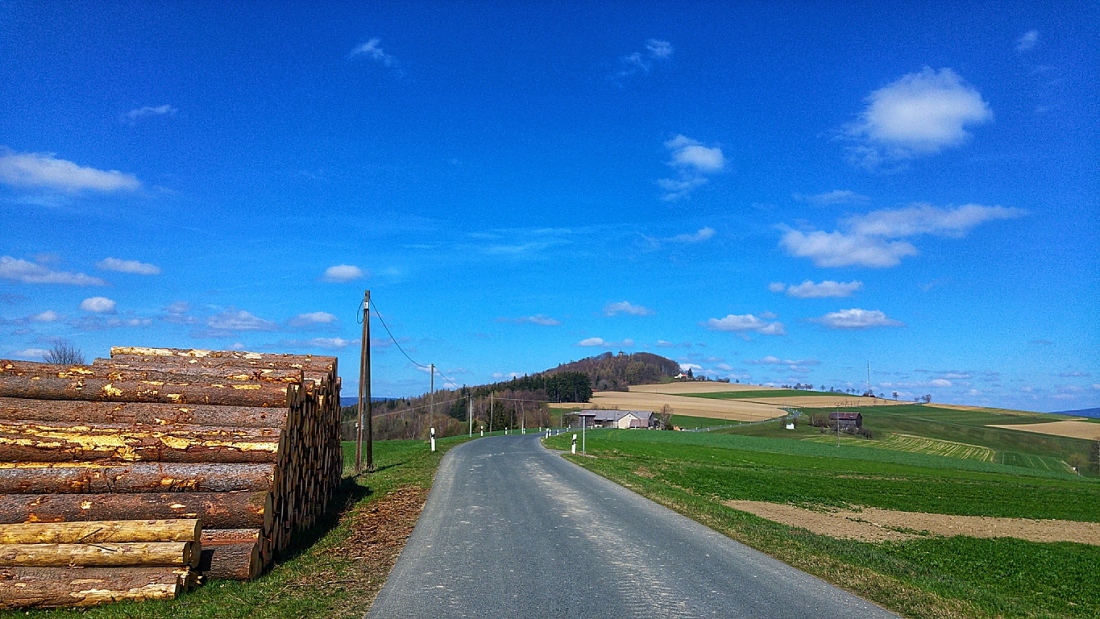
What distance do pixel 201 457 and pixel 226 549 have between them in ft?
5.29

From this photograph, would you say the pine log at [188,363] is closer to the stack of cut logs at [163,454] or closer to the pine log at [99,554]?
the stack of cut logs at [163,454]

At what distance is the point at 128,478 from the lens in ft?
27.0

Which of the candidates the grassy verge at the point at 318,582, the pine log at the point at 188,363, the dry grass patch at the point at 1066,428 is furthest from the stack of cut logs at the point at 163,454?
the dry grass patch at the point at 1066,428

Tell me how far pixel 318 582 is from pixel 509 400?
9247 centimetres

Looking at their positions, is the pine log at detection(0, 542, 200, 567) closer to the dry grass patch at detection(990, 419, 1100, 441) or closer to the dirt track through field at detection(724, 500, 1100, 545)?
the dirt track through field at detection(724, 500, 1100, 545)

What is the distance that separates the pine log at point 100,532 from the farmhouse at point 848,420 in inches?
3814

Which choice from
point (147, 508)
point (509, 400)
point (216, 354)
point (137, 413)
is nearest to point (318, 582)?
point (147, 508)

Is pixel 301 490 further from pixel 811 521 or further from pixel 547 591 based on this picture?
pixel 811 521

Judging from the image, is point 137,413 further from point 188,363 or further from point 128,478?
point 188,363

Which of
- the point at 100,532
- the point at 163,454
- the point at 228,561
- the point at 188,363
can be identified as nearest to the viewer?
the point at 100,532

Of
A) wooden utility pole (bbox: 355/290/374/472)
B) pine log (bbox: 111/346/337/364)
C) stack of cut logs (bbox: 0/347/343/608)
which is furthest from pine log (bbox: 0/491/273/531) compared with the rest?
wooden utility pole (bbox: 355/290/374/472)

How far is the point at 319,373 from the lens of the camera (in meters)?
13.9

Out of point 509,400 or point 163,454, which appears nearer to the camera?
point 163,454

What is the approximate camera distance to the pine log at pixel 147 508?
7.71 meters
